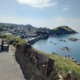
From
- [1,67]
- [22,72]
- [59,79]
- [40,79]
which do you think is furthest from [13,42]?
[59,79]

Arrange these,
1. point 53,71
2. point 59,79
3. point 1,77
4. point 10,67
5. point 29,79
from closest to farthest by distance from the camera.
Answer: point 59,79, point 53,71, point 29,79, point 1,77, point 10,67

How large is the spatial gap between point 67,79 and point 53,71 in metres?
1.17

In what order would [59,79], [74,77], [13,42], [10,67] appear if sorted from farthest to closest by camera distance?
1. [13,42]
2. [10,67]
3. [59,79]
4. [74,77]

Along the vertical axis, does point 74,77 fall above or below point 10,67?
above

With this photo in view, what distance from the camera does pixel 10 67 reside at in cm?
1495

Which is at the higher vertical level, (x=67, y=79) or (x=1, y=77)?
(x=67, y=79)

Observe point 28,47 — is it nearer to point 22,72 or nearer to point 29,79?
point 22,72

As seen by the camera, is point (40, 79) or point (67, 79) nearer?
point (67, 79)

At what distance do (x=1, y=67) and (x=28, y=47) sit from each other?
2908 mm

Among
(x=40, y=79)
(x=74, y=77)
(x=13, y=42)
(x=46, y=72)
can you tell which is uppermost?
(x=74, y=77)

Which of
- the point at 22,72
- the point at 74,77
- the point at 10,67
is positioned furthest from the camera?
the point at 10,67

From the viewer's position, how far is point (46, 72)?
24.0 feet

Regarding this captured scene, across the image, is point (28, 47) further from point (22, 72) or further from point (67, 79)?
point (67, 79)

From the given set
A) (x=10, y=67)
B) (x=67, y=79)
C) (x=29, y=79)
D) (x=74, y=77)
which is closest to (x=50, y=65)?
(x=67, y=79)
